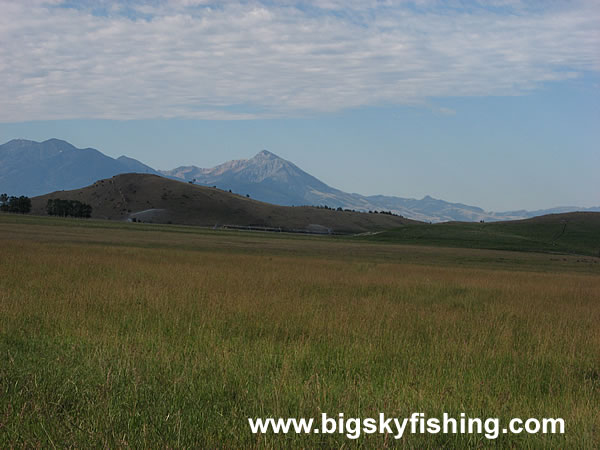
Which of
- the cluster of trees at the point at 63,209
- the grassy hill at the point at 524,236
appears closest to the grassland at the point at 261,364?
the grassy hill at the point at 524,236

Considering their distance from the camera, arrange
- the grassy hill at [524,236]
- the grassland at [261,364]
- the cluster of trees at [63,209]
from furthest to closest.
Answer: the cluster of trees at [63,209]
the grassy hill at [524,236]
the grassland at [261,364]

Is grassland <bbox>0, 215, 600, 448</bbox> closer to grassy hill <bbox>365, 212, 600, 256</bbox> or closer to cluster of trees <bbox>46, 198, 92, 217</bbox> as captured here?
grassy hill <bbox>365, 212, 600, 256</bbox>

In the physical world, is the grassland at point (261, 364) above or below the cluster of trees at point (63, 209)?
below

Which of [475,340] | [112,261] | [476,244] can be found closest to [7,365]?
[475,340]

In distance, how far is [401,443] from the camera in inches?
246

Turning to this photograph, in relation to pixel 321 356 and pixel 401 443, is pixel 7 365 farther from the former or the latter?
pixel 401 443

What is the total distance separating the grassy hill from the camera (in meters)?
103

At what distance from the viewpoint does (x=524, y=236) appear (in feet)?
432

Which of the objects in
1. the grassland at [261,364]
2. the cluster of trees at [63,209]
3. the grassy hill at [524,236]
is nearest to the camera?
the grassland at [261,364]

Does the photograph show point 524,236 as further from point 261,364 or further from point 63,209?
point 63,209

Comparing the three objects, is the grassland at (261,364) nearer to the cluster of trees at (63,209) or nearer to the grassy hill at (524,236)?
the grassy hill at (524,236)

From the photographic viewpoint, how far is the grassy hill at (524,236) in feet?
339

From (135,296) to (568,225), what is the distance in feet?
482

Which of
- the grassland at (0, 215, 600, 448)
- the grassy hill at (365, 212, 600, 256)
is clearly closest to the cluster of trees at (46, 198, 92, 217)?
the grassy hill at (365, 212, 600, 256)
